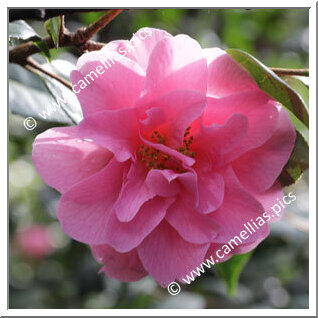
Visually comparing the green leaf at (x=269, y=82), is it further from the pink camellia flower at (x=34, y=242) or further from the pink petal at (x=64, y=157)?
the pink camellia flower at (x=34, y=242)

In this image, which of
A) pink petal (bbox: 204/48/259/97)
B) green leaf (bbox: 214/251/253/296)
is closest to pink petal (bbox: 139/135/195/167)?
pink petal (bbox: 204/48/259/97)

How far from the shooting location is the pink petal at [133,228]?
0.69m

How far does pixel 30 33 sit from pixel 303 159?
1.52ft

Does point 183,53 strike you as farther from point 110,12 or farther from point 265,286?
point 265,286

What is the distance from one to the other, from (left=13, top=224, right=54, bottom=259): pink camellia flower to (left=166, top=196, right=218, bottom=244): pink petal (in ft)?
4.34

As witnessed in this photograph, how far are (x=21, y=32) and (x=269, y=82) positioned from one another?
395 millimetres

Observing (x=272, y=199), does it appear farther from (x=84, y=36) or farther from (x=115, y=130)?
(x=84, y=36)

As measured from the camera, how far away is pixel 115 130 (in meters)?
0.68

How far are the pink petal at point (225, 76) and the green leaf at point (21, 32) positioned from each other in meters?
0.28

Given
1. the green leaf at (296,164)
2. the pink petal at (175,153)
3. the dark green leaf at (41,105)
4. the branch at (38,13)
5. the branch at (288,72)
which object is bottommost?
the green leaf at (296,164)

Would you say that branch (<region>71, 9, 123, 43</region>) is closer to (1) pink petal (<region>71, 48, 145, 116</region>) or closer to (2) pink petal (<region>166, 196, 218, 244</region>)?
(1) pink petal (<region>71, 48, 145, 116</region>)

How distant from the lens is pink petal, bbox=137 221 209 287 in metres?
0.71

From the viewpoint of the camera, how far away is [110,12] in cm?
79

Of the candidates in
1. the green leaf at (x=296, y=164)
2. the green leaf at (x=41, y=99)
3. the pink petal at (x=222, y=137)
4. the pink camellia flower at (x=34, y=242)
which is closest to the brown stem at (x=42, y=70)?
the green leaf at (x=41, y=99)
